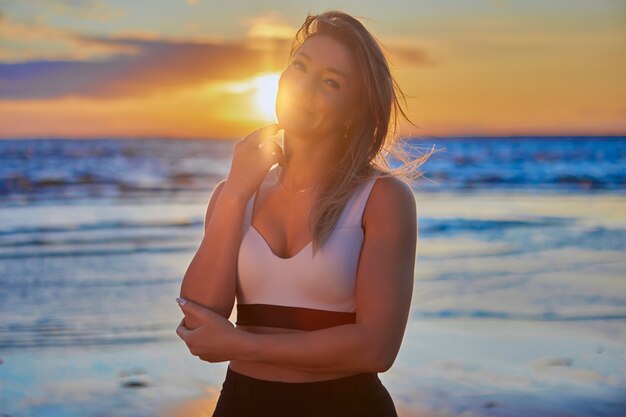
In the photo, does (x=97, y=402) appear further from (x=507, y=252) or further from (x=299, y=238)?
(x=507, y=252)

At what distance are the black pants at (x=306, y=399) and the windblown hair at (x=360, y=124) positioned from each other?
40 cm

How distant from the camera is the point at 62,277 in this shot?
997 cm

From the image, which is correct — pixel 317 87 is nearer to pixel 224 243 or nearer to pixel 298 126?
pixel 298 126

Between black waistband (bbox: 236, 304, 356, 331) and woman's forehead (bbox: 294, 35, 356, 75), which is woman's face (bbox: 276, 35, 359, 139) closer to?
woman's forehead (bbox: 294, 35, 356, 75)

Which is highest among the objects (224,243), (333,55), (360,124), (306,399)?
(333,55)

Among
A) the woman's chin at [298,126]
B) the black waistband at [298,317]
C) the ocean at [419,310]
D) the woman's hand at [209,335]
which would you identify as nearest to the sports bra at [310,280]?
the black waistband at [298,317]

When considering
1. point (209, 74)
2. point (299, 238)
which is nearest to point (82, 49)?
point (209, 74)

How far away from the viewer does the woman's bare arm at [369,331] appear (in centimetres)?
263

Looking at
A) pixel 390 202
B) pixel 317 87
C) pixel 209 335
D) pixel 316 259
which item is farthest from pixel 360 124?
pixel 209 335

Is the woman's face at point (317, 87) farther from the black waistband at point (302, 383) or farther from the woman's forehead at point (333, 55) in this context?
the black waistband at point (302, 383)

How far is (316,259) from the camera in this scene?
109 inches

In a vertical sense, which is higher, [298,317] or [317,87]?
[317,87]

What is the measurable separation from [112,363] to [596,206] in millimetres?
13346

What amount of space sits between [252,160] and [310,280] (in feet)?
1.43
